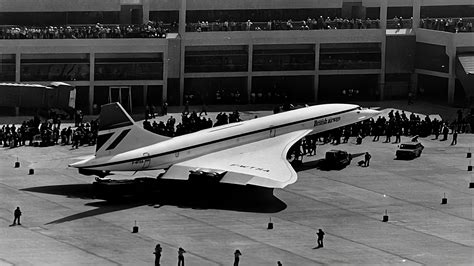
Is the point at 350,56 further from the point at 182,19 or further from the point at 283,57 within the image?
the point at 182,19

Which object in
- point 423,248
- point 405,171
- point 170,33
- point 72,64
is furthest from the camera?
point 170,33

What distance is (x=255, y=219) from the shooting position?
7794 centimetres

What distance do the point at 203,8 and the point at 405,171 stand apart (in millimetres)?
38509

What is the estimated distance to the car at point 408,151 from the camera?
9650cm

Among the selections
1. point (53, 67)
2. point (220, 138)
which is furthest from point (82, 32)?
point (220, 138)

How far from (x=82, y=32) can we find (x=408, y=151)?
30.0 metres

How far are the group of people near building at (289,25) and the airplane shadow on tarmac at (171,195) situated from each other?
3445 cm

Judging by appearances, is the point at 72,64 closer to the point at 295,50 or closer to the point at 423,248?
the point at 295,50

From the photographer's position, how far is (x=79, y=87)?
112 metres

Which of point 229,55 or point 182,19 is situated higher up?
point 182,19

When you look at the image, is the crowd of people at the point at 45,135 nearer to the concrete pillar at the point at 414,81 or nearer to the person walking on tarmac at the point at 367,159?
the person walking on tarmac at the point at 367,159

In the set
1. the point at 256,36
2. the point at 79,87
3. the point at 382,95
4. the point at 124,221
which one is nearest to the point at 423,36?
the point at 382,95

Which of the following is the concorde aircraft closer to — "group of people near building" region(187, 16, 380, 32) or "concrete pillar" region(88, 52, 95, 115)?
"concrete pillar" region(88, 52, 95, 115)

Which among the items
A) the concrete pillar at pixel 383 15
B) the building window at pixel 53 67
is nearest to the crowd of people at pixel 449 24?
the concrete pillar at pixel 383 15
